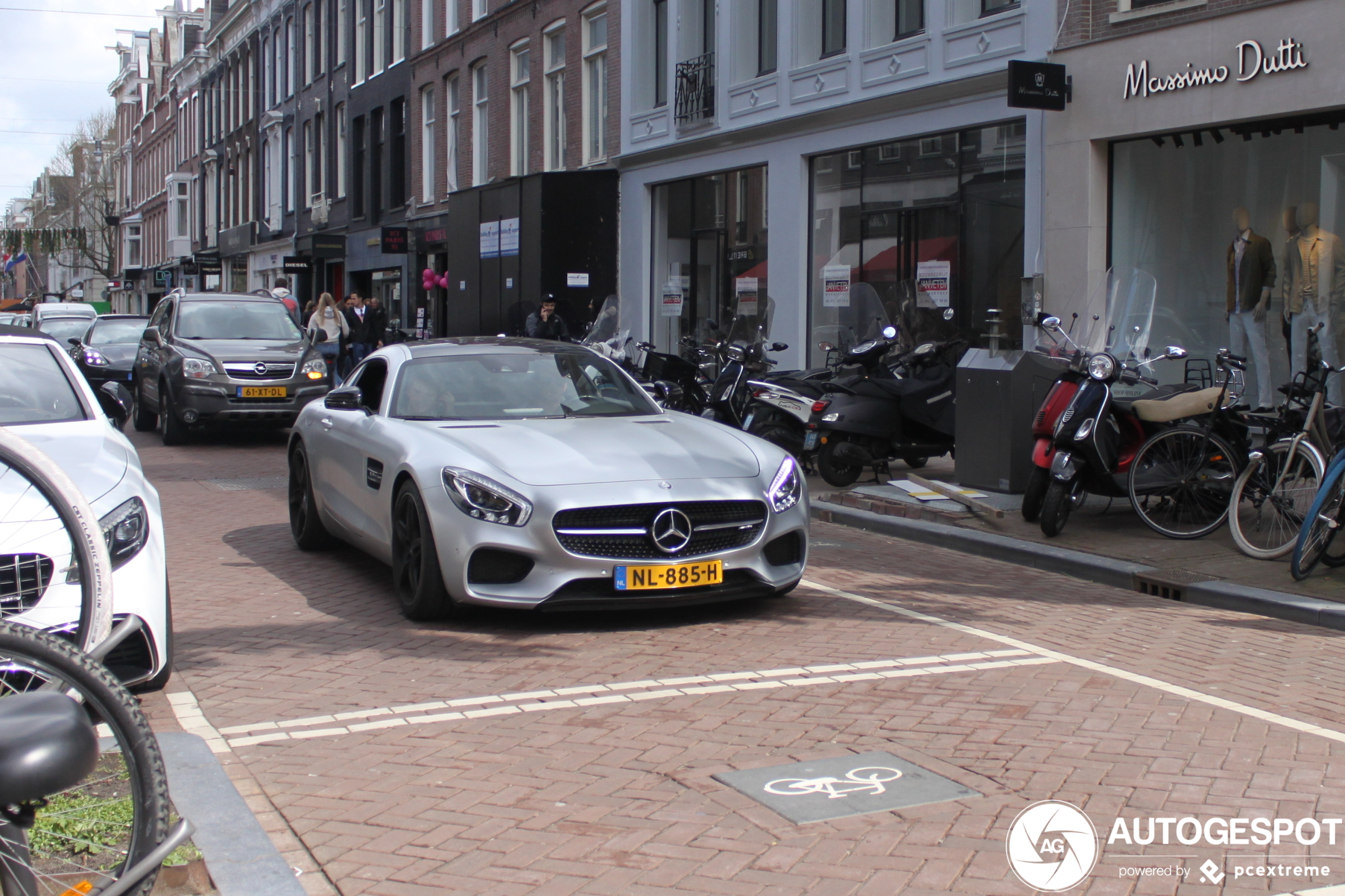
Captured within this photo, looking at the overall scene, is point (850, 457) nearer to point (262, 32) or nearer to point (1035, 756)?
point (1035, 756)

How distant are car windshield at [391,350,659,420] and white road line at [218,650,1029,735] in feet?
7.69

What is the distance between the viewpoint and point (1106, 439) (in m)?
9.23

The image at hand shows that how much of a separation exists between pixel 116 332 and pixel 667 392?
39.6 ft

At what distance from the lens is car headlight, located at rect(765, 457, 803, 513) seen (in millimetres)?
6734

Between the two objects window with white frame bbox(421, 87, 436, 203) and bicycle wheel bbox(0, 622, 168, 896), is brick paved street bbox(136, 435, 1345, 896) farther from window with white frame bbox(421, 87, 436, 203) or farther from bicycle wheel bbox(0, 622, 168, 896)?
window with white frame bbox(421, 87, 436, 203)

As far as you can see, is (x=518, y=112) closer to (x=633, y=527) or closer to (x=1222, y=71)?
(x=1222, y=71)

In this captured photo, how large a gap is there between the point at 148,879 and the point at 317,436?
6.05m

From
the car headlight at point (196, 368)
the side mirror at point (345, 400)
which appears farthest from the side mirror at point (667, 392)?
the side mirror at point (345, 400)

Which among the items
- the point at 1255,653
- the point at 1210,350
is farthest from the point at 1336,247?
the point at 1255,653

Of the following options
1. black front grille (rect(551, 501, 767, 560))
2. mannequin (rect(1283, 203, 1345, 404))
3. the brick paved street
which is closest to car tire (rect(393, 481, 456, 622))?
the brick paved street

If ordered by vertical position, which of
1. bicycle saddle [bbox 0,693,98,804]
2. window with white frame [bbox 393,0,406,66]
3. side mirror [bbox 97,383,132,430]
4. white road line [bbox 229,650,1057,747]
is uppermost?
window with white frame [bbox 393,0,406,66]

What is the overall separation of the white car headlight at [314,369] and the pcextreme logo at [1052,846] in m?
13.4

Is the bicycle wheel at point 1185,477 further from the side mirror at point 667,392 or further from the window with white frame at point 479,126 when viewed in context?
the window with white frame at point 479,126

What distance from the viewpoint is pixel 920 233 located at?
1677 cm
